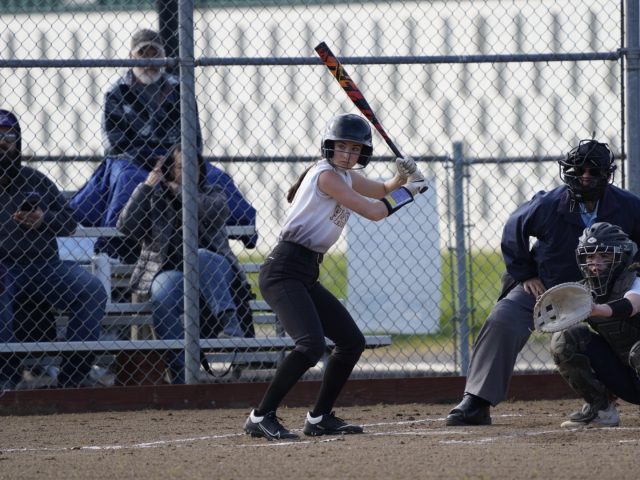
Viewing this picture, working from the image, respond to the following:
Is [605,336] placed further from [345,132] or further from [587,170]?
[345,132]

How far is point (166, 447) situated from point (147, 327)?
245cm

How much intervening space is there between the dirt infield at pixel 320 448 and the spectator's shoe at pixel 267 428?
53mm

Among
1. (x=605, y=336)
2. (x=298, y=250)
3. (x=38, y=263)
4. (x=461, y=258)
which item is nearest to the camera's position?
(x=298, y=250)

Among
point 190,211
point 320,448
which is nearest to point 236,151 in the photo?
point 190,211

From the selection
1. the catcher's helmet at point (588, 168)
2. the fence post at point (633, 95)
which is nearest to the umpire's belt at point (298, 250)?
the catcher's helmet at point (588, 168)

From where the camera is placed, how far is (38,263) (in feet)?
24.5

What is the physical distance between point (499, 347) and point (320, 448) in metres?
1.38

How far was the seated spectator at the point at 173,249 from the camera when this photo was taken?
7.50m

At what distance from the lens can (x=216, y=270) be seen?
7.54 m

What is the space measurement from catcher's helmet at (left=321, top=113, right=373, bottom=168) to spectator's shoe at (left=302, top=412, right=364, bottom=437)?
1289 millimetres

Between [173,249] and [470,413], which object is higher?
[173,249]

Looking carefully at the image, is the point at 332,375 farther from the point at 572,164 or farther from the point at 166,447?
the point at 572,164

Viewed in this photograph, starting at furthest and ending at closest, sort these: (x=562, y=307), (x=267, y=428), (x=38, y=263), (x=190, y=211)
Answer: (x=38, y=263)
(x=190, y=211)
(x=267, y=428)
(x=562, y=307)

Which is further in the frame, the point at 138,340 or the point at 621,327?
the point at 138,340
